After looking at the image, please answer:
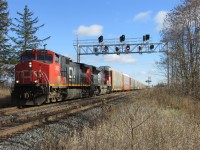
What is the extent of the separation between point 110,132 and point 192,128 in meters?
2.16

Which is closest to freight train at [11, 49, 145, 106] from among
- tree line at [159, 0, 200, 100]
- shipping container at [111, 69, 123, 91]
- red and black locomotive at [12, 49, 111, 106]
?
red and black locomotive at [12, 49, 111, 106]

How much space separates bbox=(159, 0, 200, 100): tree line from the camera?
18.7 metres

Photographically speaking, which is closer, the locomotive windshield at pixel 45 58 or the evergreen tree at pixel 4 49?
the locomotive windshield at pixel 45 58

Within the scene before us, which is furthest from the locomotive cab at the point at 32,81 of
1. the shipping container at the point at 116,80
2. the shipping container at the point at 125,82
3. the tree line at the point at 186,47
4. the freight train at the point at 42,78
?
the shipping container at the point at 125,82

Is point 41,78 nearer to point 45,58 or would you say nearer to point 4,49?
point 45,58

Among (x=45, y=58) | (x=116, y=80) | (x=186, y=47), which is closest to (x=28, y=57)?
(x=45, y=58)

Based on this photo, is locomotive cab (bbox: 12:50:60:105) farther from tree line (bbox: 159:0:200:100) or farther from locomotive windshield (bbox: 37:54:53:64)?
tree line (bbox: 159:0:200:100)

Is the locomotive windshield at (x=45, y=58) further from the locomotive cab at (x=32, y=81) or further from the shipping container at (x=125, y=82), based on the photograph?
the shipping container at (x=125, y=82)

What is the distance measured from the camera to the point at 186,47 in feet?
63.6

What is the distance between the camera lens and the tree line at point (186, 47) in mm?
18734

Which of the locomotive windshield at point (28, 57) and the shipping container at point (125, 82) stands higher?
the locomotive windshield at point (28, 57)

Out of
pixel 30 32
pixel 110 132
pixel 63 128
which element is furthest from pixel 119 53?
pixel 110 132

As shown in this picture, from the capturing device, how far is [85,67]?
29297mm

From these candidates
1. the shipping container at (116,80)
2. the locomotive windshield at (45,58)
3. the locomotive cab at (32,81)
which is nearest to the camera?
the locomotive cab at (32,81)
